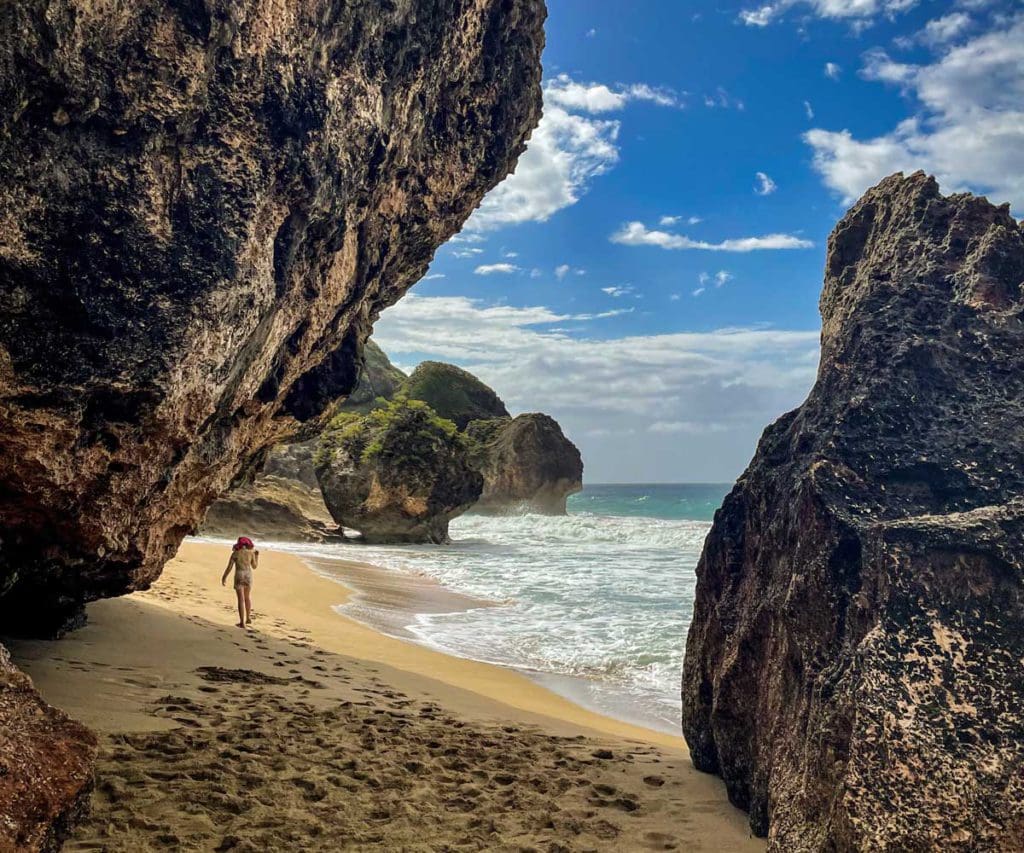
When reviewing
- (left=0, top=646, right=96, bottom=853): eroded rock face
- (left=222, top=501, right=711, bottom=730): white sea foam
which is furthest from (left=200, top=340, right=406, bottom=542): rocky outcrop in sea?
(left=0, top=646, right=96, bottom=853): eroded rock face

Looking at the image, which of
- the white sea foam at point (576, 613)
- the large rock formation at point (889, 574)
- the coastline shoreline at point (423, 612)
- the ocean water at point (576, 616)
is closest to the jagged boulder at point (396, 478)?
the white sea foam at point (576, 613)

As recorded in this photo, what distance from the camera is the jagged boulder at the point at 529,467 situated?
1917 inches

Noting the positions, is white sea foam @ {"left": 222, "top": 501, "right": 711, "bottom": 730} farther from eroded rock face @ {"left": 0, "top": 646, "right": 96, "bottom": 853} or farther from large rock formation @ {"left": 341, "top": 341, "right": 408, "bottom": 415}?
large rock formation @ {"left": 341, "top": 341, "right": 408, "bottom": 415}

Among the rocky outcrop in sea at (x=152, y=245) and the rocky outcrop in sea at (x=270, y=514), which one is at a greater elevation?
the rocky outcrop in sea at (x=152, y=245)

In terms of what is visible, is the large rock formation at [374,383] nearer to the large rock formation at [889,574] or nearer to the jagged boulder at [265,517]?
the jagged boulder at [265,517]

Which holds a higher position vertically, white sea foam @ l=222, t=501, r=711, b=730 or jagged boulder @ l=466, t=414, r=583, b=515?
jagged boulder @ l=466, t=414, r=583, b=515

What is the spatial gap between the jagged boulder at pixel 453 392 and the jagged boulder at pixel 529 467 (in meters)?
4.90

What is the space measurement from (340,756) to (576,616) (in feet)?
24.3

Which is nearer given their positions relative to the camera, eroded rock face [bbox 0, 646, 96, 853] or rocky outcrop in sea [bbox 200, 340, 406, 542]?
eroded rock face [bbox 0, 646, 96, 853]

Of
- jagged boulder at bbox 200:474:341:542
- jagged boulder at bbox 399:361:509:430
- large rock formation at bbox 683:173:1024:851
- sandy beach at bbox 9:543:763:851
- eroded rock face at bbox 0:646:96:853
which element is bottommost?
jagged boulder at bbox 200:474:341:542

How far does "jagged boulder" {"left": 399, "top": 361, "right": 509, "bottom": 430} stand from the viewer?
53219mm

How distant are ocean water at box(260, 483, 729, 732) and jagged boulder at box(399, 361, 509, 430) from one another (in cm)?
2897

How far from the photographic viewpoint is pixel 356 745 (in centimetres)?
493

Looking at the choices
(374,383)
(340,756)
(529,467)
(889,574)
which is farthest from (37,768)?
(374,383)
